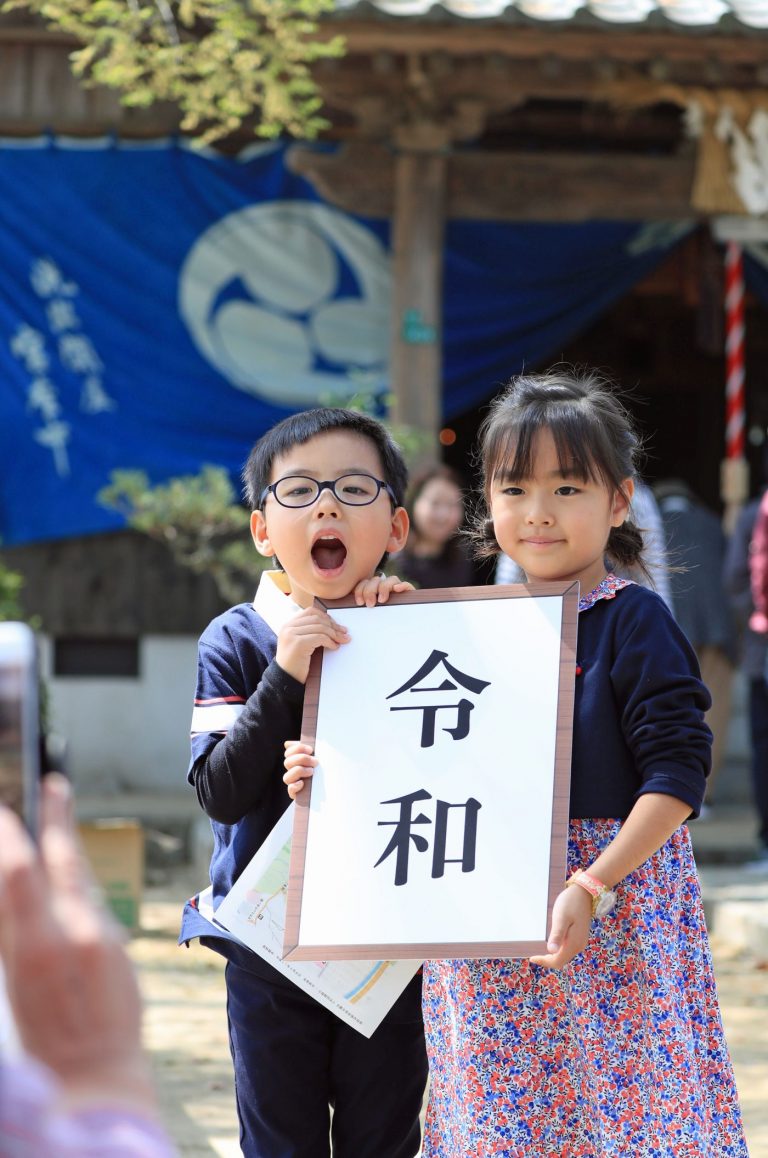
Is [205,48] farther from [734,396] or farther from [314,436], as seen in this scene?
[734,396]

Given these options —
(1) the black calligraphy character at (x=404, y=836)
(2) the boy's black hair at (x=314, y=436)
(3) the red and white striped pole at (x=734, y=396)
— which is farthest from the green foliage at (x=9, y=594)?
(1) the black calligraphy character at (x=404, y=836)

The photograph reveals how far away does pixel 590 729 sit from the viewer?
2271 millimetres

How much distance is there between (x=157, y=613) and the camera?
8.39 metres

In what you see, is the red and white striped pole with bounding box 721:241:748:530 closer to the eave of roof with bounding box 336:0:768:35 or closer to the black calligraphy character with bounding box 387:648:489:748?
the eave of roof with bounding box 336:0:768:35

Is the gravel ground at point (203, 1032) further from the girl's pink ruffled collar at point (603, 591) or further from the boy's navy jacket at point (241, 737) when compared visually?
the girl's pink ruffled collar at point (603, 591)

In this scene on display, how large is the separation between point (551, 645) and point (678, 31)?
5.12 m

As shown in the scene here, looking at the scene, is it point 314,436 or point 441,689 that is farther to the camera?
point 314,436

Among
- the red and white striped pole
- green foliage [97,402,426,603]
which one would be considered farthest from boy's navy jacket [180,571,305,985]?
the red and white striped pole

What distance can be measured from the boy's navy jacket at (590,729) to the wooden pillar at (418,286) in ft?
16.8

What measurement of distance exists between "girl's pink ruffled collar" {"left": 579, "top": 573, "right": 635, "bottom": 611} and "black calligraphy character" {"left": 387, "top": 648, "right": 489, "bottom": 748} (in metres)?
0.24

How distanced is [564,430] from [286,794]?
72cm

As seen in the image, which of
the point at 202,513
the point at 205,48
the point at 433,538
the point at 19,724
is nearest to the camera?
the point at 19,724

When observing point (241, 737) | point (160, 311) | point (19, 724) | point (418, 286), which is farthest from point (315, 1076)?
point (160, 311)

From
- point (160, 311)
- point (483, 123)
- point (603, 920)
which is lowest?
point (603, 920)
